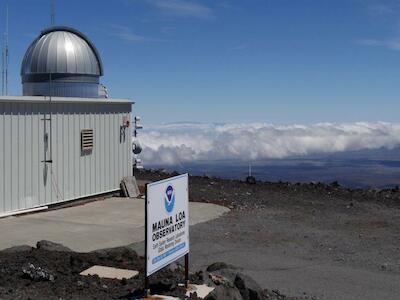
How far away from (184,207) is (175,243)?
0.42 meters

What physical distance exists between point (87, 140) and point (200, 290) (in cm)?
921

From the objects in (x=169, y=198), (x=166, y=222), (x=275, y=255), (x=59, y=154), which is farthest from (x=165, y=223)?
(x=59, y=154)

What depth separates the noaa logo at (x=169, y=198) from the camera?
6.29 metres

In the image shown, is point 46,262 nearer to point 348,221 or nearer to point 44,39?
point 348,221

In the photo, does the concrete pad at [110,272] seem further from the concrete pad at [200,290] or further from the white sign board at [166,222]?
the concrete pad at [200,290]

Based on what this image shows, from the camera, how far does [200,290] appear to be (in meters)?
6.31

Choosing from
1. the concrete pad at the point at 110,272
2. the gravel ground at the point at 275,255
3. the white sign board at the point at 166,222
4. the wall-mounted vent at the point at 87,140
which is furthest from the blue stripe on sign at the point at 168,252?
the wall-mounted vent at the point at 87,140

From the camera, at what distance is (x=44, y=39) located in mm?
16672

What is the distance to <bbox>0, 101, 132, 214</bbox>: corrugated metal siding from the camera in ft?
41.0

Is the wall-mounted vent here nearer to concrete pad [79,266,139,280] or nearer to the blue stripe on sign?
concrete pad [79,266,139,280]

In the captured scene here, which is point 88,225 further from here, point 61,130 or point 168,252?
point 168,252

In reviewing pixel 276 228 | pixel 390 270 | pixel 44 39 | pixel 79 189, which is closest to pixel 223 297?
pixel 390 270

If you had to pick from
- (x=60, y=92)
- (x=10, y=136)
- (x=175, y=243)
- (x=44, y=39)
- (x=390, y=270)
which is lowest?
(x=390, y=270)

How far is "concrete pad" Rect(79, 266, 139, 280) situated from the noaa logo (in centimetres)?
97
